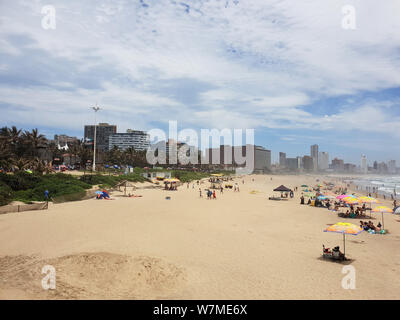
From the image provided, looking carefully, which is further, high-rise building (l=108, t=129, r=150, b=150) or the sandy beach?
high-rise building (l=108, t=129, r=150, b=150)

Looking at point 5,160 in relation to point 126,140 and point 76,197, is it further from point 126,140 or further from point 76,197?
point 126,140

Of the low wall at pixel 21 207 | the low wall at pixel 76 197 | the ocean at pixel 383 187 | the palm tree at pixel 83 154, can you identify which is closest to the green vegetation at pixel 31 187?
the low wall at pixel 76 197

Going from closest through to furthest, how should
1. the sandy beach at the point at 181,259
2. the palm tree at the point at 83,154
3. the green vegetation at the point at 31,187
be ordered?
the sandy beach at the point at 181,259, the green vegetation at the point at 31,187, the palm tree at the point at 83,154

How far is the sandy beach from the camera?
7.78 m

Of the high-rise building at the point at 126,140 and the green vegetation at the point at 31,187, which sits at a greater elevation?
the high-rise building at the point at 126,140

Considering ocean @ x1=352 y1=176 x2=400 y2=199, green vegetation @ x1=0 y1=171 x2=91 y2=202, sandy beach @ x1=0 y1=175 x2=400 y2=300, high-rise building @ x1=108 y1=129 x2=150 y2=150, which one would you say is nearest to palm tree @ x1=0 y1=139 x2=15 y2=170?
green vegetation @ x1=0 y1=171 x2=91 y2=202

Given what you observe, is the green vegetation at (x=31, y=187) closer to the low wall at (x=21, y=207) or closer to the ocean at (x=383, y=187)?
the low wall at (x=21, y=207)

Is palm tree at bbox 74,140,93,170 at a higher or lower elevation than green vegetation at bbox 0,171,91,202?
higher

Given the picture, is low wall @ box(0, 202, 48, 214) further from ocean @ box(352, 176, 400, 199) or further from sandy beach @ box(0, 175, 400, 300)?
ocean @ box(352, 176, 400, 199)

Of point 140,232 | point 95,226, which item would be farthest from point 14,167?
point 140,232

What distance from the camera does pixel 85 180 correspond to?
111ft

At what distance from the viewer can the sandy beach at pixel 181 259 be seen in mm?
7781

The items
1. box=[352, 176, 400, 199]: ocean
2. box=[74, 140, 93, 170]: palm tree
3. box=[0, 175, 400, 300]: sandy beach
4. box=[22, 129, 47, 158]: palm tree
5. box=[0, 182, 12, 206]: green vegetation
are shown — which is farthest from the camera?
box=[74, 140, 93, 170]: palm tree
